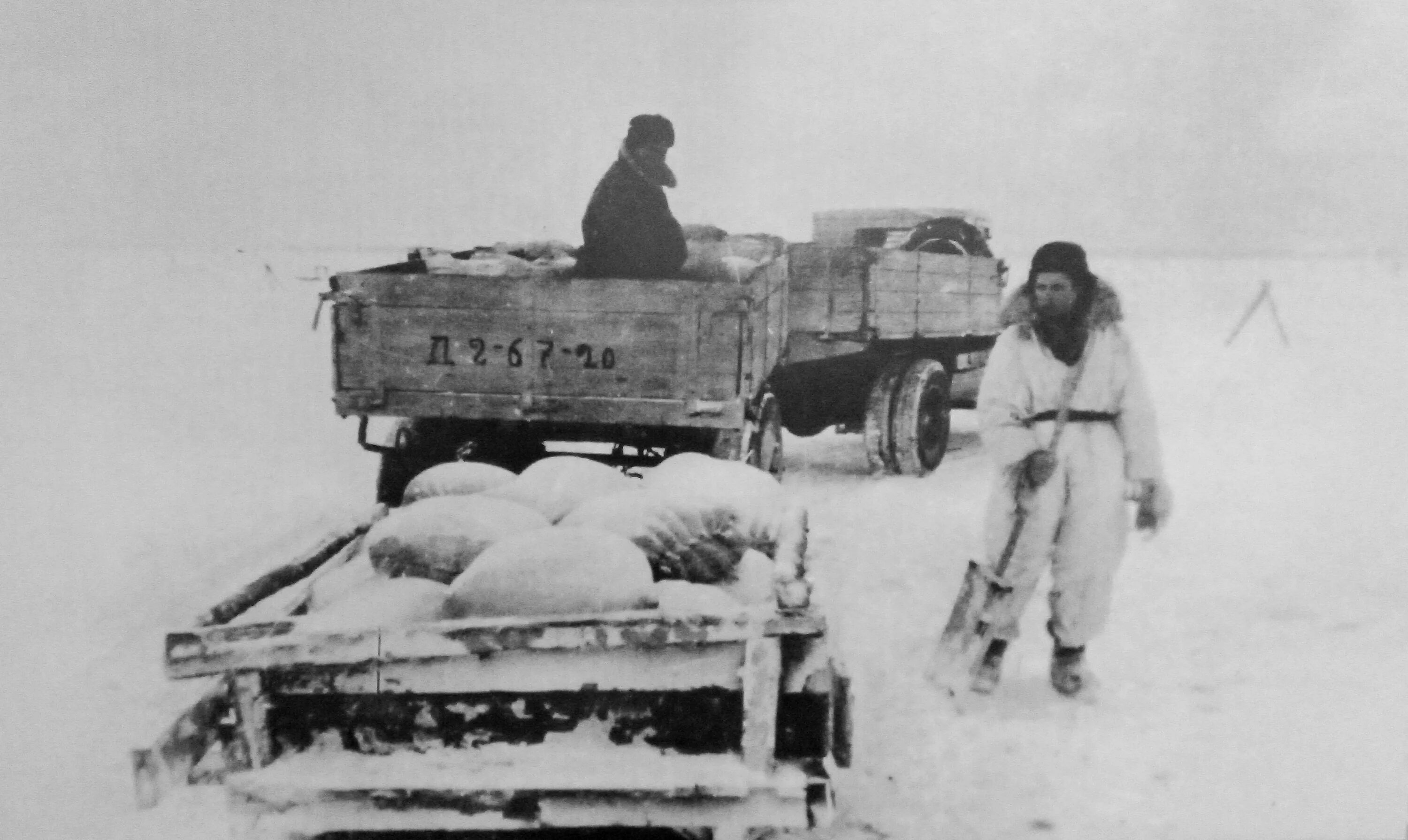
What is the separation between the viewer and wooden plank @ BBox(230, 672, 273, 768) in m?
1.80

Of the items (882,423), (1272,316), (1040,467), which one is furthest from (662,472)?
(1272,316)

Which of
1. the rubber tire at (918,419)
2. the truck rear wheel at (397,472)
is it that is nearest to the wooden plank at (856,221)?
the rubber tire at (918,419)

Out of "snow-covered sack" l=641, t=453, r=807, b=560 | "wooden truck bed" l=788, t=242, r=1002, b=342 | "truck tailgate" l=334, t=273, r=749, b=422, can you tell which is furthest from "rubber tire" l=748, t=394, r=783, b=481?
"snow-covered sack" l=641, t=453, r=807, b=560

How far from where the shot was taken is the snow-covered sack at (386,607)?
1861 millimetres

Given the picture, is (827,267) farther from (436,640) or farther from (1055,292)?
(436,640)

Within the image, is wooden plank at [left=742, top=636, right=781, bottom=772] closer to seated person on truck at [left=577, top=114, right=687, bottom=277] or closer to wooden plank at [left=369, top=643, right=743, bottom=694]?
wooden plank at [left=369, top=643, right=743, bottom=694]

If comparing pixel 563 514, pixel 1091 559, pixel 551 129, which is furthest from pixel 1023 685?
pixel 551 129

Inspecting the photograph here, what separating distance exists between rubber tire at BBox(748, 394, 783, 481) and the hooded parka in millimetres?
1356

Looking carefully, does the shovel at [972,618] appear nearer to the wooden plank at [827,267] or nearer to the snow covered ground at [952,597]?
the snow covered ground at [952,597]

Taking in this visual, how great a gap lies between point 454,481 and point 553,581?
2.67 feet

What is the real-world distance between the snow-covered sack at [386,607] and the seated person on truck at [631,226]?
238 centimetres

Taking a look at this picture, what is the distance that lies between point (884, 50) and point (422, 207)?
174 centimetres

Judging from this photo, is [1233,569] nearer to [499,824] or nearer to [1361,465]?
[1361,465]

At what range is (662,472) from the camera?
2.46m
